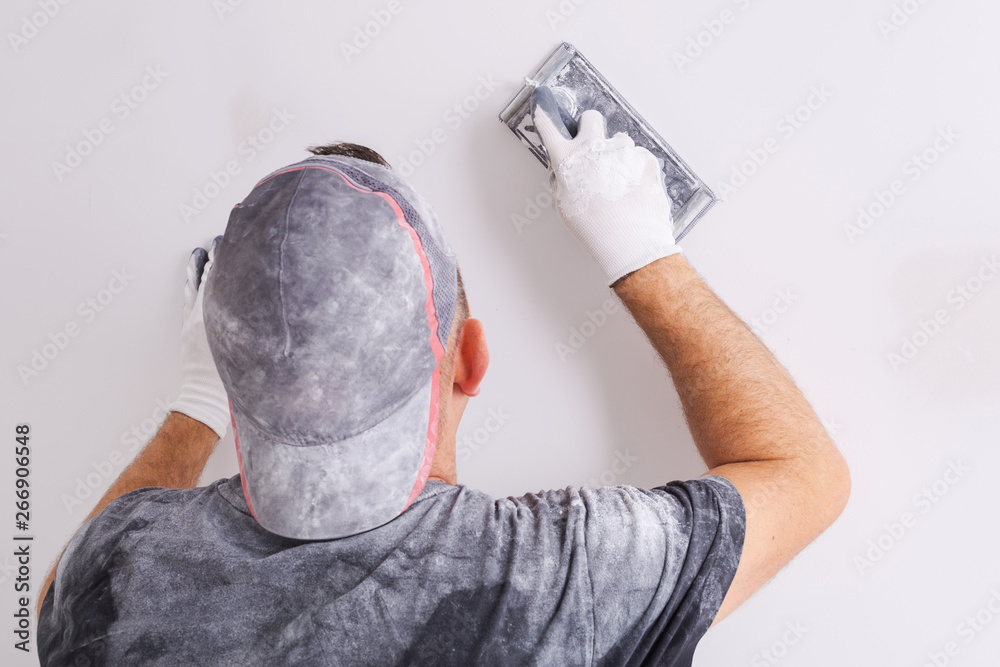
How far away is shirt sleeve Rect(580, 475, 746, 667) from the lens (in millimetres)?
914

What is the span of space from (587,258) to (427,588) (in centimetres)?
78

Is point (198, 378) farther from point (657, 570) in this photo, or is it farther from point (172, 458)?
point (657, 570)

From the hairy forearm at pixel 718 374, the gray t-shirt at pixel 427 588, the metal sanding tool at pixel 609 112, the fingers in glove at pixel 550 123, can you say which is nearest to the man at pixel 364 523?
the gray t-shirt at pixel 427 588

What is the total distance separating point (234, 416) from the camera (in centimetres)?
93

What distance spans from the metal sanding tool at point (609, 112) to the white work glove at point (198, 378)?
0.79 m

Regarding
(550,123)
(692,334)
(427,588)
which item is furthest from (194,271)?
(692,334)

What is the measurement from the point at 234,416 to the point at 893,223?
1.30m

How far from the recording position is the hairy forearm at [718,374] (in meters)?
1.14

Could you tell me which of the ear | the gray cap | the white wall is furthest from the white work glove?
the ear

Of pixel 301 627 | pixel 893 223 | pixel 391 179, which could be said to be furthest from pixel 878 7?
pixel 301 627

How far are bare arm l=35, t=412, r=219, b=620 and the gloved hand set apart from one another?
94 cm

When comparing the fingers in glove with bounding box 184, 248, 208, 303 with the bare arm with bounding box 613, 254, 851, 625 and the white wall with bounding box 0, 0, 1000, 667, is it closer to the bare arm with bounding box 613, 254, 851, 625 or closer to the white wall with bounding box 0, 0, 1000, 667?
the white wall with bounding box 0, 0, 1000, 667

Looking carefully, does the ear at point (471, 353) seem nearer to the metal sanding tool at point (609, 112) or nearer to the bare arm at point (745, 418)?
the bare arm at point (745, 418)

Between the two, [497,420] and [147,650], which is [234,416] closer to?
[147,650]
